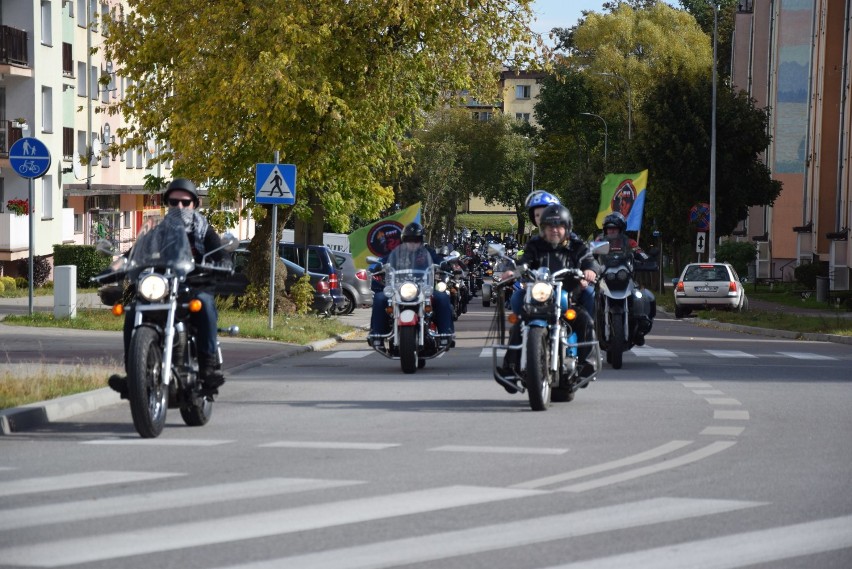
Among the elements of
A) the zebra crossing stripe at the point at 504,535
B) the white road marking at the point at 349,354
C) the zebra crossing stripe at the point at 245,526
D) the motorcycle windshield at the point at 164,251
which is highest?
the motorcycle windshield at the point at 164,251

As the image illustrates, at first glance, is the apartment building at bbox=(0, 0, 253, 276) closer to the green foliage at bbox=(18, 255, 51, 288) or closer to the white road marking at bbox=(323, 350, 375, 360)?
the green foliage at bbox=(18, 255, 51, 288)

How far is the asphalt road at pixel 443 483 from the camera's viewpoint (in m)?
6.67

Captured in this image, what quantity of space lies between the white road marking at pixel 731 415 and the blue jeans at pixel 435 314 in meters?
5.94

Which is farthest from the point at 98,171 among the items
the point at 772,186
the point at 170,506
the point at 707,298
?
the point at 170,506

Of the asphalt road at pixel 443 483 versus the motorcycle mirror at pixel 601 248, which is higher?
the motorcycle mirror at pixel 601 248

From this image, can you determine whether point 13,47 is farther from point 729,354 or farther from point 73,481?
point 73,481

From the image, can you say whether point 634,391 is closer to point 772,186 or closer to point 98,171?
point 772,186

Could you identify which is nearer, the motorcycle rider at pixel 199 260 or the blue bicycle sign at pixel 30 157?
the motorcycle rider at pixel 199 260

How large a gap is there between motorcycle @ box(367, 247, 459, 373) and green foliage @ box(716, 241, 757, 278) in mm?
48302

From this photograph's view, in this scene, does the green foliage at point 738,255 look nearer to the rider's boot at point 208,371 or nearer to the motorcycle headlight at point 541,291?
the motorcycle headlight at point 541,291

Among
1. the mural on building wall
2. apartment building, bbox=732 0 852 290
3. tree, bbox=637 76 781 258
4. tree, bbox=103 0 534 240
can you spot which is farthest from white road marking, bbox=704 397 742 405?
the mural on building wall

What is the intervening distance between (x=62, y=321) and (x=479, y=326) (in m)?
11.4

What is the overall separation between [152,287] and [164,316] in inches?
9.1

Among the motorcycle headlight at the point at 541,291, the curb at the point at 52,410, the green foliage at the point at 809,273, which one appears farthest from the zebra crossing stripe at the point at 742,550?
the green foliage at the point at 809,273
